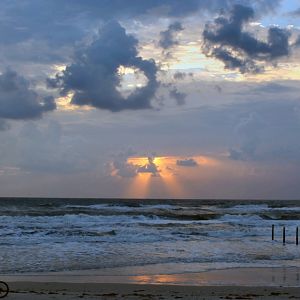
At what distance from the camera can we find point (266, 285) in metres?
15.3

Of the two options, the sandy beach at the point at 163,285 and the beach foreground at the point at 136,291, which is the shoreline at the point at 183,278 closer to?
the sandy beach at the point at 163,285

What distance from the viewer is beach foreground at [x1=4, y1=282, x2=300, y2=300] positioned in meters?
13.1

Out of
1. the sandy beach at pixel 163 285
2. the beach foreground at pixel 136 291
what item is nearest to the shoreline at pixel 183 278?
the sandy beach at pixel 163 285

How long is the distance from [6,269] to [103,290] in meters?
5.41

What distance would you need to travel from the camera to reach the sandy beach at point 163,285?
525 inches

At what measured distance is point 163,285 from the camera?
49.6 ft

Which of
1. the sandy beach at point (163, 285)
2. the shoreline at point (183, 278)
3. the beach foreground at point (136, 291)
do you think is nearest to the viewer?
the beach foreground at point (136, 291)

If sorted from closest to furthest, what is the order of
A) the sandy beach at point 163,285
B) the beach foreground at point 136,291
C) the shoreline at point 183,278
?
1. the beach foreground at point 136,291
2. the sandy beach at point 163,285
3. the shoreline at point 183,278

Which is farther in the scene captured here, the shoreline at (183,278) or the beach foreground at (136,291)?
the shoreline at (183,278)

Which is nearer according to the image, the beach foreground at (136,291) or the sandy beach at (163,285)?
the beach foreground at (136,291)

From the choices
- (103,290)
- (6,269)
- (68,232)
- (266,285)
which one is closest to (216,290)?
(266,285)

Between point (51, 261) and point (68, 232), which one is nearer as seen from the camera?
point (51, 261)

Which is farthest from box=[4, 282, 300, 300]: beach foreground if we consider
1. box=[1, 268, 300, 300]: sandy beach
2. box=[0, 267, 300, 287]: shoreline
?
box=[0, 267, 300, 287]: shoreline

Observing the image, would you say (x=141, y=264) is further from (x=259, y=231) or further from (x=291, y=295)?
(x=259, y=231)
